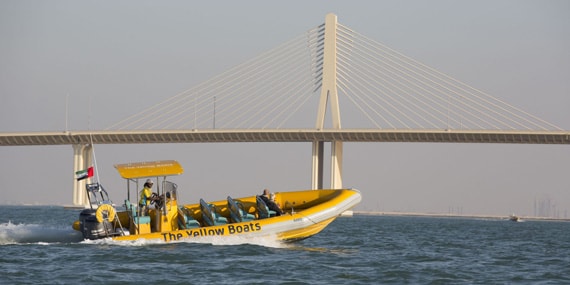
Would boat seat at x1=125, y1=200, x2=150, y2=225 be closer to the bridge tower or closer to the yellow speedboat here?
the yellow speedboat

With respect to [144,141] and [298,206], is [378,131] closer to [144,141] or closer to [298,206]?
[144,141]

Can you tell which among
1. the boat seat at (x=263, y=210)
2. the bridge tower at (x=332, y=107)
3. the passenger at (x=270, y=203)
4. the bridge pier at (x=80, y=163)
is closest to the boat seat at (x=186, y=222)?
the boat seat at (x=263, y=210)

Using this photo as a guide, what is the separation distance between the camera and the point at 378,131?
67.1 m

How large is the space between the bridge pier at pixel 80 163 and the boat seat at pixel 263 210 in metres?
51.4

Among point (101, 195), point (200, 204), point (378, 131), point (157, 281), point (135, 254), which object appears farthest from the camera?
point (378, 131)

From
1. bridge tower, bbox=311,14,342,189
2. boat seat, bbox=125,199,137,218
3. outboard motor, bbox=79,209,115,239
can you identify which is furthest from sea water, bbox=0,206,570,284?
bridge tower, bbox=311,14,342,189

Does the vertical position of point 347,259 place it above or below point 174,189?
below

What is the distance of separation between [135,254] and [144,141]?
170 feet

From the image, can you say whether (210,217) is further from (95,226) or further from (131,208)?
(95,226)

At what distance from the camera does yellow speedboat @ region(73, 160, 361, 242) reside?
858 inches

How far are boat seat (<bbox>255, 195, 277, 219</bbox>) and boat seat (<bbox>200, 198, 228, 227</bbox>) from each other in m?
0.80

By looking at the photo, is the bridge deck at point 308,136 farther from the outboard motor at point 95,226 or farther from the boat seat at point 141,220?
the outboard motor at point 95,226

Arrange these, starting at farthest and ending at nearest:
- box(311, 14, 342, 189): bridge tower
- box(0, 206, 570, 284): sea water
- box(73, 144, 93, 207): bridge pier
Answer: box(73, 144, 93, 207): bridge pier
box(311, 14, 342, 189): bridge tower
box(0, 206, 570, 284): sea water

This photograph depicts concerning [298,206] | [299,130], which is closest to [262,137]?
[299,130]
